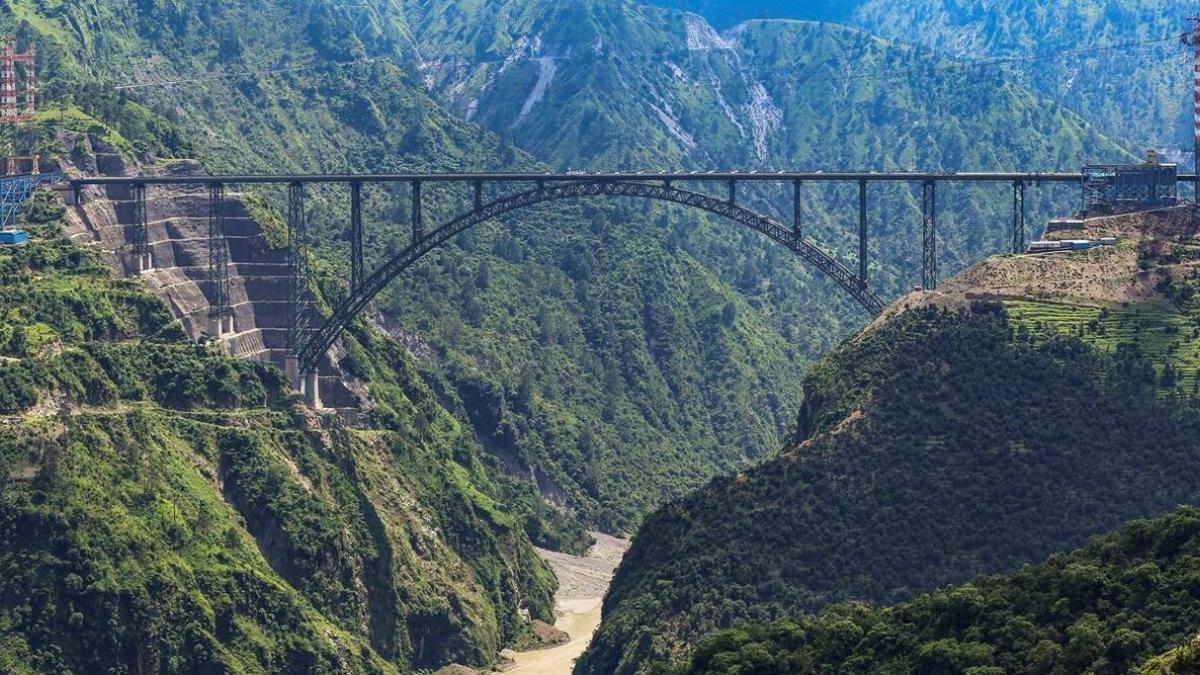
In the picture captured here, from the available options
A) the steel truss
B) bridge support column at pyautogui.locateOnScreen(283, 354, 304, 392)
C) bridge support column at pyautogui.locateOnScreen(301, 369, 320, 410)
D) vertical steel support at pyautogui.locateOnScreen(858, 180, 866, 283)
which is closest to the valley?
bridge support column at pyautogui.locateOnScreen(283, 354, 304, 392)

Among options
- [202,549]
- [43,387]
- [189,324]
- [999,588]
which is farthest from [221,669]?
[999,588]

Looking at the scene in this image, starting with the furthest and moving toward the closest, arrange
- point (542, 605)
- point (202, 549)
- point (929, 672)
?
point (542, 605) < point (202, 549) < point (929, 672)

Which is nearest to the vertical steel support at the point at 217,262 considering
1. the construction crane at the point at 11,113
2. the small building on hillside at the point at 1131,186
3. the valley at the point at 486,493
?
the valley at the point at 486,493

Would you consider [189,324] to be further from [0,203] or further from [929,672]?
[929,672]

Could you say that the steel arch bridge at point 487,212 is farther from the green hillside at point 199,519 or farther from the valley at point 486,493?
the green hillside at point 199,519

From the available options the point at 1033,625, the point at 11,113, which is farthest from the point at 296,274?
the point at 1033,625

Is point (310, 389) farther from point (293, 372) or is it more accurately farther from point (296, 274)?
point (296, 274)

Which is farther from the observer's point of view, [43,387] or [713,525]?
[43,387]
